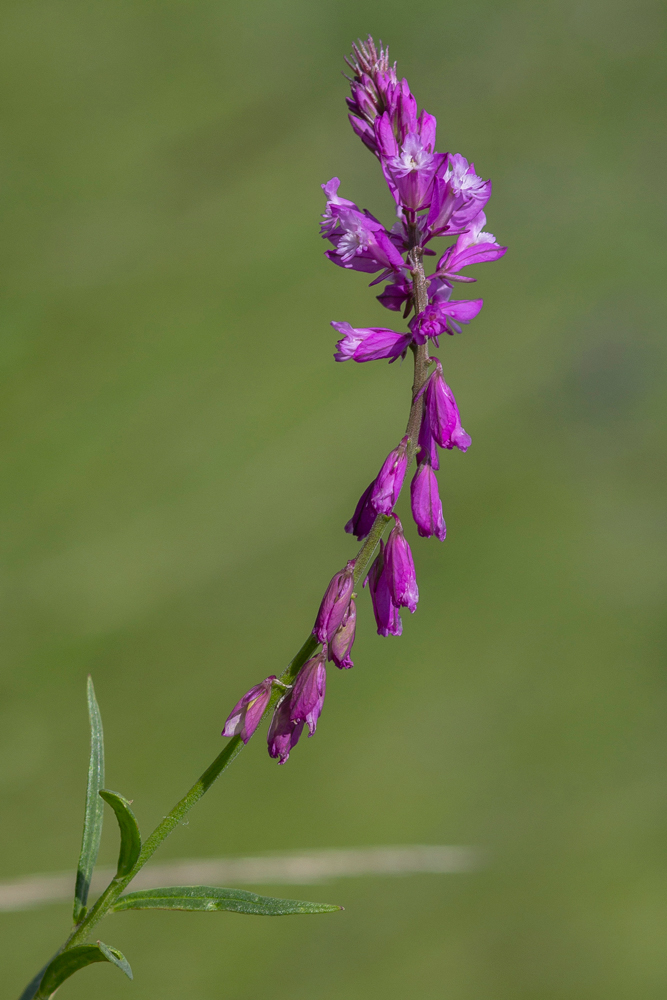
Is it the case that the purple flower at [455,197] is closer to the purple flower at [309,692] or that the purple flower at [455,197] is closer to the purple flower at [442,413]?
the purple flower at [442,413]

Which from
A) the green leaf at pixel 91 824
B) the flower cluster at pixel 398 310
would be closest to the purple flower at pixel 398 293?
the flower cluster at pixel 398 310

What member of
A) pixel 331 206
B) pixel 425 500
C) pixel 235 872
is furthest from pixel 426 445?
pixel 235 872

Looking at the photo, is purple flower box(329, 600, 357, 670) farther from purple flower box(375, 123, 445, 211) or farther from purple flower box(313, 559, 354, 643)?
purple flower box(375, 123, 445, 211)

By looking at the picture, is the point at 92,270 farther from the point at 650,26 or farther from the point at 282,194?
Result: the point at 650,26

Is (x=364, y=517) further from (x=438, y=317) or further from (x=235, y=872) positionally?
(x=235, y=872)

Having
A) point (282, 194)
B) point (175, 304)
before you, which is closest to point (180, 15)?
point (282, 194)
